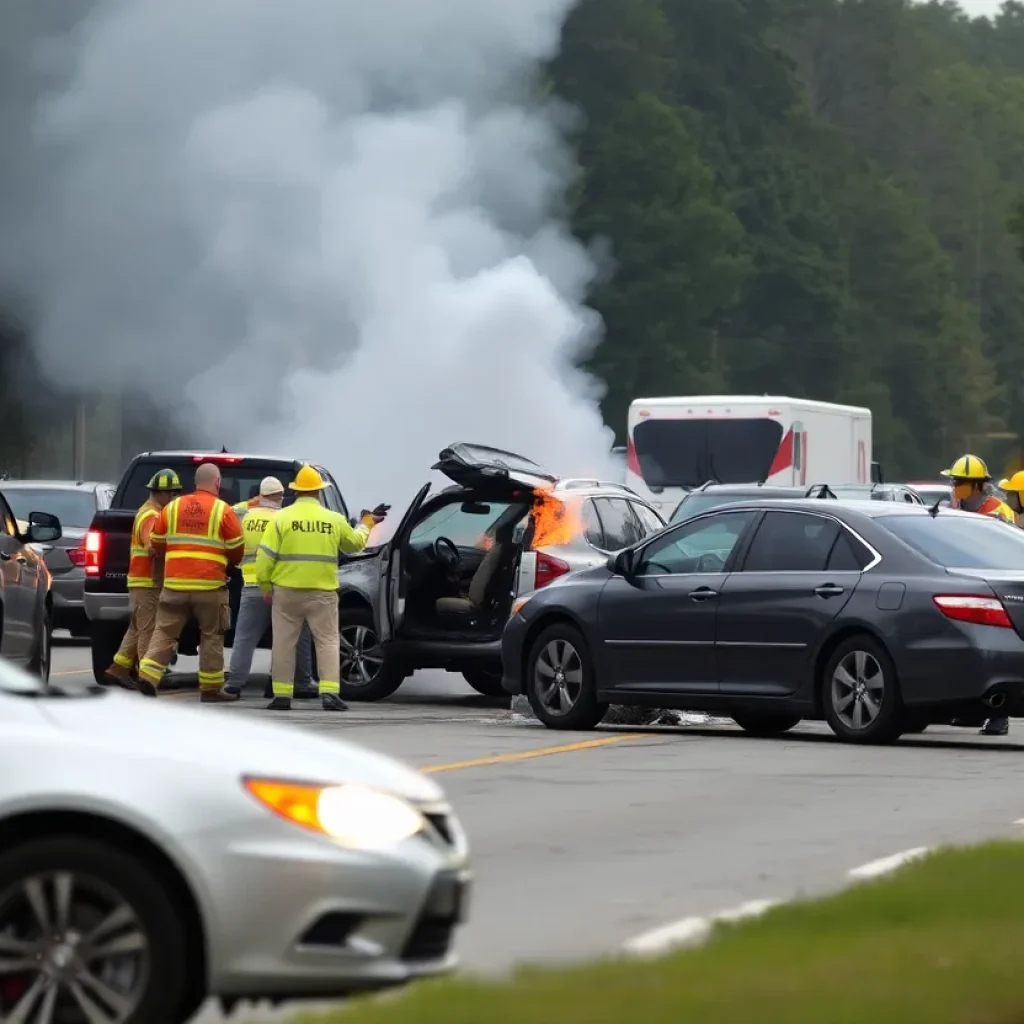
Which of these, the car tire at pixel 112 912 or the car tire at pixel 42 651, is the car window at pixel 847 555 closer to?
the car tire at pixel 42 651

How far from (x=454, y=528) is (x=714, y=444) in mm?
22740

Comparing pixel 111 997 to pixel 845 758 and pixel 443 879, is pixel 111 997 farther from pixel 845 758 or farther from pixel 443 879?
pixel 845 758

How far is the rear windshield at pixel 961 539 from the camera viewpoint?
17.1 metres

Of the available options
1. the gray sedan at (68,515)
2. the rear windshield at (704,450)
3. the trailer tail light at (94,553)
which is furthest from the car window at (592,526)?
the rear windshield at (704,450)

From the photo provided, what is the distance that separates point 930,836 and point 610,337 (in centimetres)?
7162

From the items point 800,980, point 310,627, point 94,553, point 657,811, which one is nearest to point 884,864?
point 657,811

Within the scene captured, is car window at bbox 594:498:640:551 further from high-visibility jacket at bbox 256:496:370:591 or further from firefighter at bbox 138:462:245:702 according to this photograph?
firefighter at bbox 138:462:245:702

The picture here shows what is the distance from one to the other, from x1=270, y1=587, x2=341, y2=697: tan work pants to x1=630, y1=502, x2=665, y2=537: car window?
3219mm

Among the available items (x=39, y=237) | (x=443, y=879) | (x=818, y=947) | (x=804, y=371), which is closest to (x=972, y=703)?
(x=818, y=947)

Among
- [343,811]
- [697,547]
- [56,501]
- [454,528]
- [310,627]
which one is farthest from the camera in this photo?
[56,501]

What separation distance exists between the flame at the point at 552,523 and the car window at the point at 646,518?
1728mm

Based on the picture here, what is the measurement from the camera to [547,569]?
2030cm

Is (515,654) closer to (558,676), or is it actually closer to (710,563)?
(558,676)

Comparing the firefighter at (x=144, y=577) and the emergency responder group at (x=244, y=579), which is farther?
the firefighter at (x=144, y=577)
